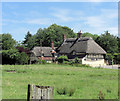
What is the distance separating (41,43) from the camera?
297ft

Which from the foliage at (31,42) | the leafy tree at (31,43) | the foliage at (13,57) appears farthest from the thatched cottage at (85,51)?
the foliage at (31,42)

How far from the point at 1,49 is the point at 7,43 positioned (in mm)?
2716

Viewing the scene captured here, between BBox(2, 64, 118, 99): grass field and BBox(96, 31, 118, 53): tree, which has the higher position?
BBox(96, 31, 118, 53): tree

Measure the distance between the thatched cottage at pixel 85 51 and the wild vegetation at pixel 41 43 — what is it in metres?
4.56

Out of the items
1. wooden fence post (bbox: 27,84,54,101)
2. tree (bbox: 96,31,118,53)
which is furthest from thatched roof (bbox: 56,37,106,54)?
wooden fence post (bbox: 27,84,54,101)

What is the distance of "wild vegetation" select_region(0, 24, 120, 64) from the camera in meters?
54.5

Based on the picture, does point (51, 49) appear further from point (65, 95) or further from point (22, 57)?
point (65, 95)

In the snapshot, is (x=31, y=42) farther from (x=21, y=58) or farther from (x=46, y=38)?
(x=21, y=58)

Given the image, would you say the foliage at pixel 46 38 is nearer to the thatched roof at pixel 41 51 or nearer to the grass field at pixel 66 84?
the thatched roof at pixel 41 51

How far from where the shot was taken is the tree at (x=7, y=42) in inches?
2286

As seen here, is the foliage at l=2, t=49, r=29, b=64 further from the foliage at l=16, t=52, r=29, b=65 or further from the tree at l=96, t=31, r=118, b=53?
the tree at l=96, t=31, r=118, b=53

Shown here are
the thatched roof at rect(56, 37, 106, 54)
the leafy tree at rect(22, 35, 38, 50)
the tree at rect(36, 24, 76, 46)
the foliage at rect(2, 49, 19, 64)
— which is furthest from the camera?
the leafy tree at rect(22, 35, 38, 50)

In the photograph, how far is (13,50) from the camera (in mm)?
53875

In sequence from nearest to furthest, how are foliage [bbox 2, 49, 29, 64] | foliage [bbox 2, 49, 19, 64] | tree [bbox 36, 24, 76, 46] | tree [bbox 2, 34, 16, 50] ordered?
foliage [bbox 2, 49, 19, 64] → foliage [bbox 2, 49, 29, 64] → tree [bbox 2, 34, 16, 50] → tree [bbox 36, 24, 76, 46]
